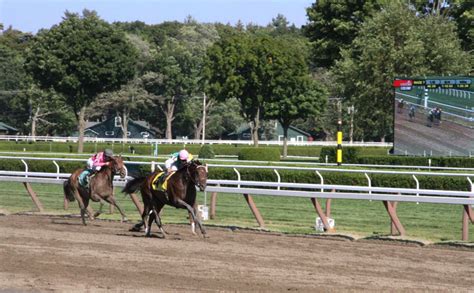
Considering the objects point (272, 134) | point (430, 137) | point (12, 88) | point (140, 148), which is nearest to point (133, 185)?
point (430, 137)

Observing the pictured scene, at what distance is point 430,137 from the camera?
30781 mm

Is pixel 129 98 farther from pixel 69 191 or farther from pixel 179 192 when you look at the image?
pixel 179 192

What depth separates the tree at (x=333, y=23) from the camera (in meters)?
52.6

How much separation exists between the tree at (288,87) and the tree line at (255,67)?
2.5 inches

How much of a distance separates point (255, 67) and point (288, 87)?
2269mm

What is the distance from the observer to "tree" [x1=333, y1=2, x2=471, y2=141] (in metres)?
39.1

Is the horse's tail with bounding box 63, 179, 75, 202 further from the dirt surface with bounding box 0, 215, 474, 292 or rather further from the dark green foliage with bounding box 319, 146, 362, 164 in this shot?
the dark green foliage with bounding box 319, 146, 362, 164

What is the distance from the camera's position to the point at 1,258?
1038cm

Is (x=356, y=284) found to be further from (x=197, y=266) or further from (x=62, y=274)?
(x=62, y=274)

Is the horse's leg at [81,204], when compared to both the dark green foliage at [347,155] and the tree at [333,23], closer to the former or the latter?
the dark green foliage at [347,155]

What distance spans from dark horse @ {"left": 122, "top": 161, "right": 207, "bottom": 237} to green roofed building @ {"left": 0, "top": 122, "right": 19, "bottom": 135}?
67.0 m

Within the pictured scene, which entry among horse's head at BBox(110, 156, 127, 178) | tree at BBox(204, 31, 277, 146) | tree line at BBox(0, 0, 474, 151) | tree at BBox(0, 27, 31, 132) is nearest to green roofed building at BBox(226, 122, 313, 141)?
tree line at BBox(0, 0, 474, 151)

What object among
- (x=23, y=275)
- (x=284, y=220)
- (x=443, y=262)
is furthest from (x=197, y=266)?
(x=284, y=220)

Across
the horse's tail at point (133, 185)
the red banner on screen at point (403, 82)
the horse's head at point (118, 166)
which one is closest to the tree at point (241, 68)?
the red banner on screen at point (403, 82)
